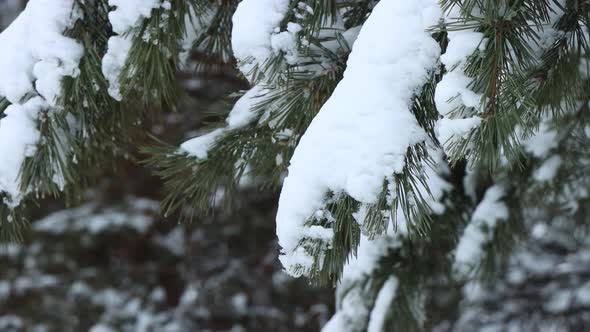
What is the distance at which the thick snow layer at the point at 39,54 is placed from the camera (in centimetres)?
112

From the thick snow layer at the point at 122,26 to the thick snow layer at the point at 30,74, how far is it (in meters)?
0.08

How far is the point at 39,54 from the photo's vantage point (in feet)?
3.67

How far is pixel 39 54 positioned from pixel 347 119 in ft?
2.38

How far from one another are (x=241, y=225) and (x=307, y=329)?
861mm

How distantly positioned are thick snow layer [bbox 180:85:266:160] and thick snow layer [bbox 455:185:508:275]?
0.80 meters

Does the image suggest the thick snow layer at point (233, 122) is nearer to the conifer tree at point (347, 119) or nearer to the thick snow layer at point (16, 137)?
the conifer tree at point (347, 119)

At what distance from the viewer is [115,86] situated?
3.86ft

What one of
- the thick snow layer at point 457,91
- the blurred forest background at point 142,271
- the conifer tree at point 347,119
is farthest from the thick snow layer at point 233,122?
the blurred forest background at point 142,271

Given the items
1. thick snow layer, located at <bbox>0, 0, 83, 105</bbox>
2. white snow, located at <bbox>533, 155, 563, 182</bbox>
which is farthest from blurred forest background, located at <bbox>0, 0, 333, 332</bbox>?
thick snow layer, located at <bbox>0, 0, 83, 105</bbox>

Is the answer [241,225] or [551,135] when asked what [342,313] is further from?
[241,225]

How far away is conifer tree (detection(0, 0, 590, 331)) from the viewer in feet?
2.51

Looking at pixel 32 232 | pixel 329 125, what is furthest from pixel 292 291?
pixel 329 125

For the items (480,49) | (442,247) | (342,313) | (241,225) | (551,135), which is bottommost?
(342,313)

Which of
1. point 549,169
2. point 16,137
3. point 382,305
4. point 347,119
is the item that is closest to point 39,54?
point 16,137
